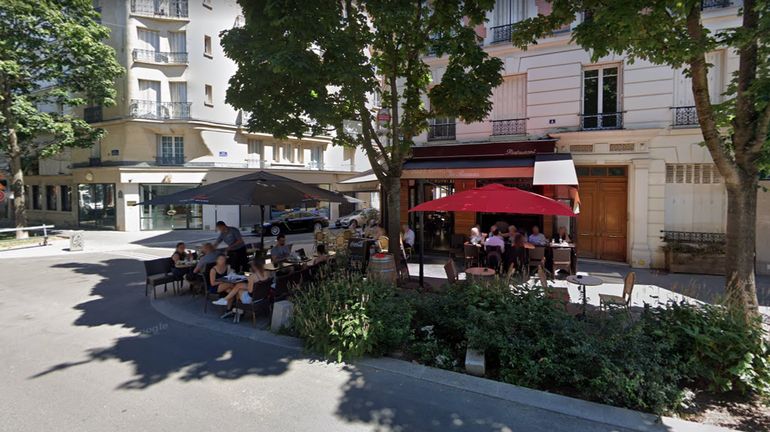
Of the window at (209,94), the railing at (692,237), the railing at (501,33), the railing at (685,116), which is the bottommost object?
the railing at (692,237)

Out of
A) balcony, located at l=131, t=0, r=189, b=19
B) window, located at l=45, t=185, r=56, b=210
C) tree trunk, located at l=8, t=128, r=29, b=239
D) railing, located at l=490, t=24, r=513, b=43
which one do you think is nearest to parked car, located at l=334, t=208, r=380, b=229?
railing, located at l=490, t=24, r=513, b=43

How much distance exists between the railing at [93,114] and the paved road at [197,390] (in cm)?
2261

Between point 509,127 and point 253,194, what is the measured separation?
8894mm

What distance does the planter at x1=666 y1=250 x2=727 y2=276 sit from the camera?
35.3 ft

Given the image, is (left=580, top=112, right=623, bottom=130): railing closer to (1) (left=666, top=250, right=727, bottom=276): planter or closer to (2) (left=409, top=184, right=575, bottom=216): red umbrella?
(1) (left=666, top=250, right=727, bottom=276): planter

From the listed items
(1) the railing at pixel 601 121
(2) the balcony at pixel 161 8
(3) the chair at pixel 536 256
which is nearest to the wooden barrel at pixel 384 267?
(3) the chair at pixel 536 256

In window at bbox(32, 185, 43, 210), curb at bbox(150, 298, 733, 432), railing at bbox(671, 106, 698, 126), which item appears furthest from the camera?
window at bbox(32, 185, 43, 210)

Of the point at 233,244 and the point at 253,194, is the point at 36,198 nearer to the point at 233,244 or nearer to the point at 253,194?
the point at 233,244

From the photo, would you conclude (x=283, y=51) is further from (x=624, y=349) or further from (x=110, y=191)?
(x=110, y=191)

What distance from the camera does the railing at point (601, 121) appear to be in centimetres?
1221

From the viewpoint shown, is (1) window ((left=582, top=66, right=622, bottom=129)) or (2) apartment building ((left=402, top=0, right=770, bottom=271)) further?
(1) window ((left=582, top=66, right=622, bottom=129))

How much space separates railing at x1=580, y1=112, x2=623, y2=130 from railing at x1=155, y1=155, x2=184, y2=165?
22507mm

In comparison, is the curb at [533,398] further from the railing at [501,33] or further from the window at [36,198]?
the window at [36,198]

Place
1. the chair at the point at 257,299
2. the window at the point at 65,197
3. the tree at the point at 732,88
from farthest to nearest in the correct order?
the window at the point at 65,197
the chair at the point at 257,299
the tree at the point at 732,88
